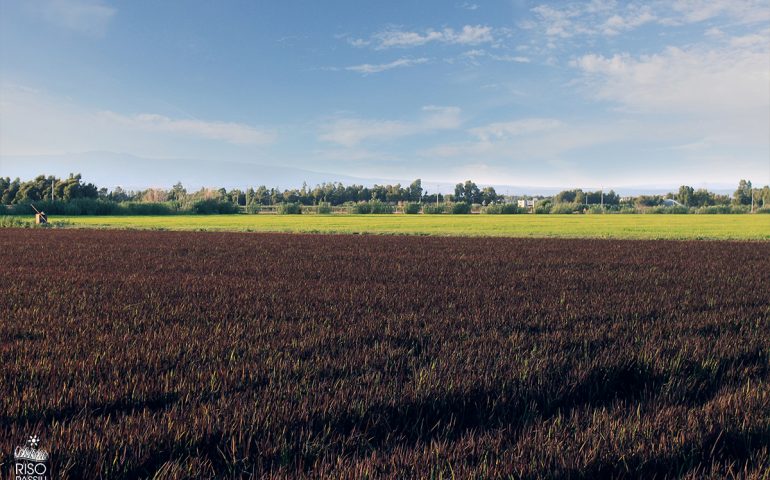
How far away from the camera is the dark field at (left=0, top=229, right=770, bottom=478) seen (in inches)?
116

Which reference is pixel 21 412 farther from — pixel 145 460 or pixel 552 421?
pixel 552 421

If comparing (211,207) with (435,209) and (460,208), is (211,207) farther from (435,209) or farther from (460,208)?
(460,208)

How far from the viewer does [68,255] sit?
1527 cm

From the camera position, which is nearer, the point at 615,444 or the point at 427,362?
the point at 615,444

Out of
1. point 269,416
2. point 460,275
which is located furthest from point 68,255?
point 269,416

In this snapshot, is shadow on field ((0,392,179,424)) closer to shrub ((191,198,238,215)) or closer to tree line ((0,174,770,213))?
shrub ((191,198,238,215))

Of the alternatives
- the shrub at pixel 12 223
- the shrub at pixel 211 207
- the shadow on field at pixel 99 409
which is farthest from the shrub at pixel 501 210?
the shadow on field at pixel 99 409

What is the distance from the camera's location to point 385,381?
163 inches

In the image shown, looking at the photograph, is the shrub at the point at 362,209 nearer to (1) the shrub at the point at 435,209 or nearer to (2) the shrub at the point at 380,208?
(2) the shrub at the point at 380,208

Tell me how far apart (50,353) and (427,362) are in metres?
3.50

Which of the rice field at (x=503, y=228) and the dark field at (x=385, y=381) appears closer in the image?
the dark field at (x=385, y=381)

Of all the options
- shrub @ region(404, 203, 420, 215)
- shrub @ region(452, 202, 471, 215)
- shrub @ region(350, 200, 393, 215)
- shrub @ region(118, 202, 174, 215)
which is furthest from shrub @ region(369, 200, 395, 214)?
shrub @ region(118, 202, 174, 215)

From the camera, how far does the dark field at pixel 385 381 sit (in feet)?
9.70

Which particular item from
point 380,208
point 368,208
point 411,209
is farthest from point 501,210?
point 368,208
